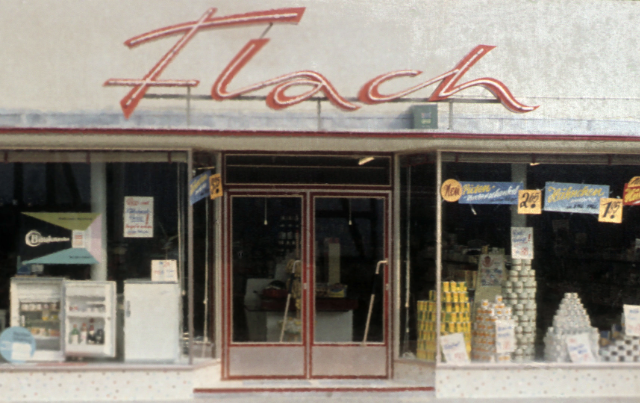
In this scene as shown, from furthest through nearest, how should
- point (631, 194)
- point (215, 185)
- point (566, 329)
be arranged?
point (631, 194) < point (566, 329) < point (215, 185)

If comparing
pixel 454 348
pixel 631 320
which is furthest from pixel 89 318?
pixel 631 320

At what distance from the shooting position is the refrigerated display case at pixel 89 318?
913 cm

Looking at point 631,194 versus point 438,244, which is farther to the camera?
point 631,194

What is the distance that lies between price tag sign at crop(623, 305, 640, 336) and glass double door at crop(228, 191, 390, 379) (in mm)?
3114

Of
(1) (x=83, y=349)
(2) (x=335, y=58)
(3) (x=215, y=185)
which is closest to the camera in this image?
(1) (x=83, y=349)

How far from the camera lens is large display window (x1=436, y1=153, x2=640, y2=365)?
377 inches

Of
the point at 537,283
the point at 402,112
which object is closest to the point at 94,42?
the point at 402,112

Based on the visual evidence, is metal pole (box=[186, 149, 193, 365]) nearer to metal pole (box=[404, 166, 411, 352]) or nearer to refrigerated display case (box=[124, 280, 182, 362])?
refrigerated display case (box=[124, 280, 182, 362])

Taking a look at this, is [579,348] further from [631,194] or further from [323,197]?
[323,197]

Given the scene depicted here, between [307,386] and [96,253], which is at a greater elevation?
[96,253]

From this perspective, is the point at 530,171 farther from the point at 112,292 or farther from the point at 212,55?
the point at 112,292

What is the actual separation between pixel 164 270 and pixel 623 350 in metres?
5.93

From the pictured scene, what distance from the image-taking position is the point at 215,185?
9609 mm

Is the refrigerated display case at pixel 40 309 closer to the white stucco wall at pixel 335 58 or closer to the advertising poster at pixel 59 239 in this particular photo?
the advertising poster at pixel 59 239
